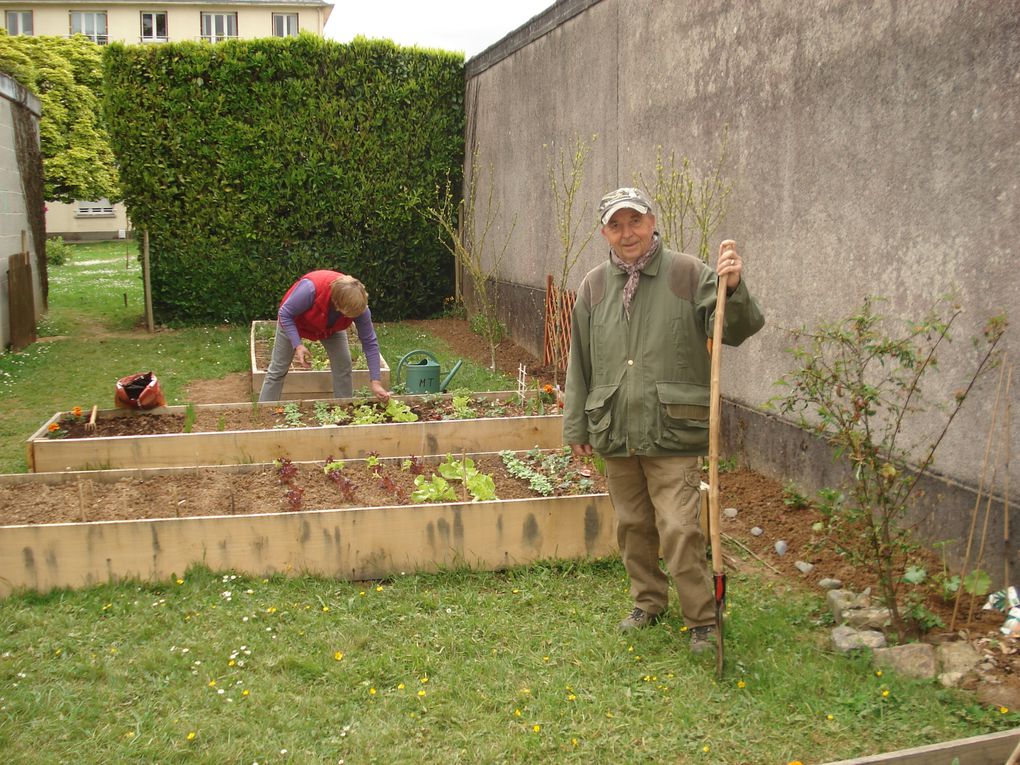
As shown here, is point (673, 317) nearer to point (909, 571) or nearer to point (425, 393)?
point (909, 571)

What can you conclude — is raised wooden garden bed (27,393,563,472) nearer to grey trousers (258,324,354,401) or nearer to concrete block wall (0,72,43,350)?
grey trousers (258,324,354,401)

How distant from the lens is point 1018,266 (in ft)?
12.0

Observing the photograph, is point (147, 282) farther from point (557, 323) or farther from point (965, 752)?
point (965, 752)

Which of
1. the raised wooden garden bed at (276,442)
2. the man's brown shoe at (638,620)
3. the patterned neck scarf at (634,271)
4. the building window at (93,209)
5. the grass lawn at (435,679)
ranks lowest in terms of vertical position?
the grass lawn at (435,679)

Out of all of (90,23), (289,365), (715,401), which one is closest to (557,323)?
(289,365)

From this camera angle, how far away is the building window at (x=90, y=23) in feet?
137

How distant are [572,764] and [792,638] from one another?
4.09 ft

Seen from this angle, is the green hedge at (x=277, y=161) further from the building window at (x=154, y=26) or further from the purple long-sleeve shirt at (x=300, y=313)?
the building window at (x=154, y=26)

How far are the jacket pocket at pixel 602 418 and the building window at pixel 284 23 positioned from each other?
142 feet

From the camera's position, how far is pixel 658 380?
3615mm

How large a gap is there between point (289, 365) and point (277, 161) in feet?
22.9

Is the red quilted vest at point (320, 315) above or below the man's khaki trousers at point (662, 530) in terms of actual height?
above

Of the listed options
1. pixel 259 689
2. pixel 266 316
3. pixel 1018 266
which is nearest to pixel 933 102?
pixel 1018 266

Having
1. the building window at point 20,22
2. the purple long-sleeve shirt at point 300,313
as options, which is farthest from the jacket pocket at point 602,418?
the building window at point 20,22
